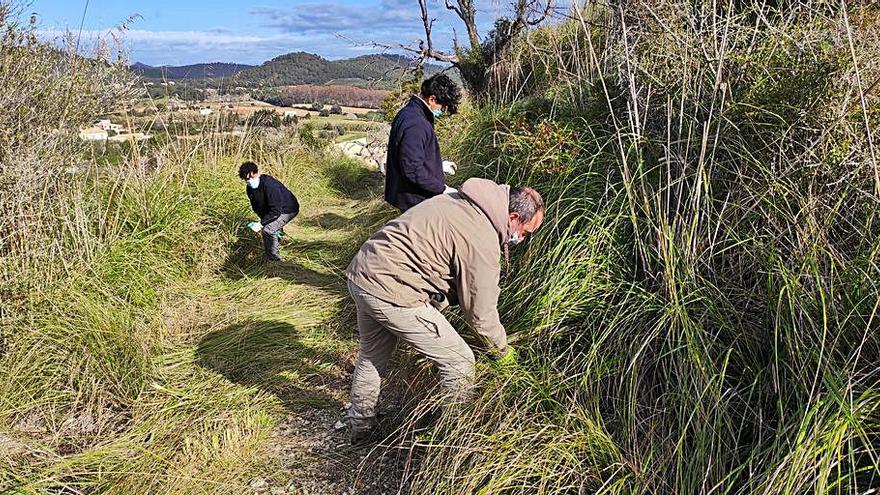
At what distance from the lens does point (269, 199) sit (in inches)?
207

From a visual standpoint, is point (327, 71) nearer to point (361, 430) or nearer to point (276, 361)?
point (276, 361)

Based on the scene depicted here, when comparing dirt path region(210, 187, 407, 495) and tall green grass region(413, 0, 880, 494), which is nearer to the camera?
tall green grass region(413, 0, 880, 494)

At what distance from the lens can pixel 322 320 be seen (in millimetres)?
4352

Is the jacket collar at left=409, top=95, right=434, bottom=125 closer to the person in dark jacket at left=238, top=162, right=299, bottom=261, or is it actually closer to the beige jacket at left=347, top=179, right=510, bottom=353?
the beige jacket at left=347, top=179, right=510, bottom=353

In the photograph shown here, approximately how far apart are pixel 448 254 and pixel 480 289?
19cm

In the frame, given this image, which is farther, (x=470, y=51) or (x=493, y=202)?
(x=470, y=51)

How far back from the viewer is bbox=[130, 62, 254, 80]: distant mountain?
6429 millimetres

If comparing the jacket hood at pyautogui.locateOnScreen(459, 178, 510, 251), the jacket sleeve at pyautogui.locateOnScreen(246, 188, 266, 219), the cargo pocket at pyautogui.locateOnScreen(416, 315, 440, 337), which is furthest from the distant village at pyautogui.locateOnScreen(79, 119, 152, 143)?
the jacket hood at pyautogui.locateOnScreen(459, 178, 510, 251)

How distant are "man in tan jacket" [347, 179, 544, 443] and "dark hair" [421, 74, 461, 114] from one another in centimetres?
133

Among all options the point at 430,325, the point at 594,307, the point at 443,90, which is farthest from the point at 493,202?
the point at 443,90

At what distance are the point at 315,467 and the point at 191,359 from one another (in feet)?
4.72

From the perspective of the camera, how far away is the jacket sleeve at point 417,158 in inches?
144

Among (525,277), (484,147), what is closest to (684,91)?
(525,277)

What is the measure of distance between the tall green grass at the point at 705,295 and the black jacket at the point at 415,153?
0.73 m
